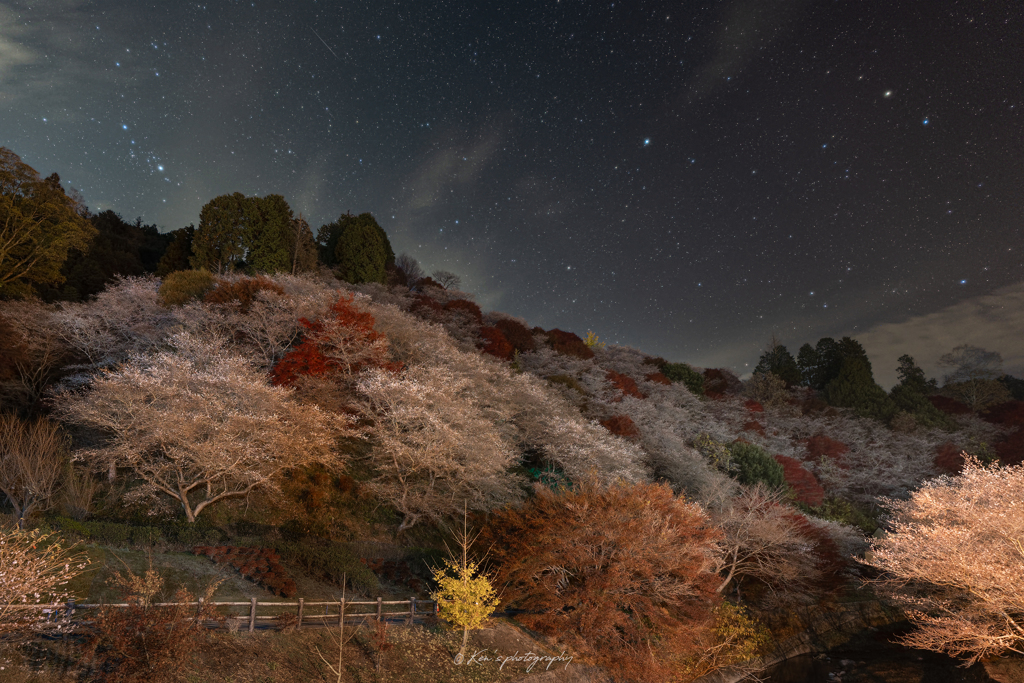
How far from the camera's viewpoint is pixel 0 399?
2475 cm

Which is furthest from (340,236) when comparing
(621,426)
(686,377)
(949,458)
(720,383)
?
(949,458)

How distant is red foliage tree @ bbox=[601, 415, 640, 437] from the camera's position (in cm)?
3375

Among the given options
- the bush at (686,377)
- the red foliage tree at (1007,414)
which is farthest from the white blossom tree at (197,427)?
the red foliage tree at (1007,414)

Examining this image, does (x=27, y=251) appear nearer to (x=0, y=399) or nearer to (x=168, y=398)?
(x=0, y=399)

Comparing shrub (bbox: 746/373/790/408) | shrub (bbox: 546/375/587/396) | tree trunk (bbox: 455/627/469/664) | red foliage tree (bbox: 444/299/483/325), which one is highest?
red foliage tree (bbox: 444/299/483/325)

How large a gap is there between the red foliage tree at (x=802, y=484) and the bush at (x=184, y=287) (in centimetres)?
4099

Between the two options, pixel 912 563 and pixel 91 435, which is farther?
pixel 91 435

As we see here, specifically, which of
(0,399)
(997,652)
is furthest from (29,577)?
(997,652)

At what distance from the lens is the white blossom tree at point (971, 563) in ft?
52.0

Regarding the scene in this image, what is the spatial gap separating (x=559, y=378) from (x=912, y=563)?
24.6m

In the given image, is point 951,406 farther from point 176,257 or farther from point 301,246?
point 176,257

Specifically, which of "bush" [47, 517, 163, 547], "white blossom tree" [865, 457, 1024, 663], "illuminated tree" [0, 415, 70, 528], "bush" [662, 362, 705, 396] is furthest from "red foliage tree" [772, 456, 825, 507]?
"illuminated tree" [0, 415, 70, 528]

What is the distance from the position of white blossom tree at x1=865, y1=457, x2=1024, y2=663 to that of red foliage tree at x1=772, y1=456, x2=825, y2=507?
11.8 metres

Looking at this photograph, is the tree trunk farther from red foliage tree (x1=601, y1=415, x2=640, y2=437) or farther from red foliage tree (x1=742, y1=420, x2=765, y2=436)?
red foliage tree (x1=742, y1=420, x2=765, y2=436)
